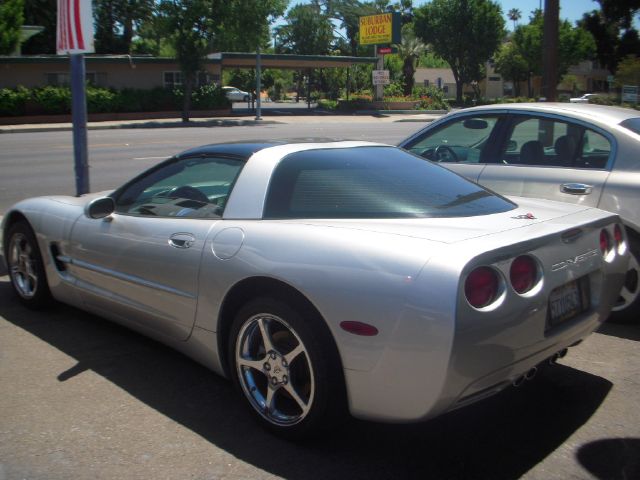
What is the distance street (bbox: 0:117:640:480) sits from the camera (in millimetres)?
3119

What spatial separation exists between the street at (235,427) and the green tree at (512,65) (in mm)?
66440

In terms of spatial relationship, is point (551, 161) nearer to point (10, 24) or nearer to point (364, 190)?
point (364, 190)

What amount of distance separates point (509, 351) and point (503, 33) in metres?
63.8

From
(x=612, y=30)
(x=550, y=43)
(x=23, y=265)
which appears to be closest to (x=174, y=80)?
(x=550, y=43)

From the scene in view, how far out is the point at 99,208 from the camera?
4410 millimetres

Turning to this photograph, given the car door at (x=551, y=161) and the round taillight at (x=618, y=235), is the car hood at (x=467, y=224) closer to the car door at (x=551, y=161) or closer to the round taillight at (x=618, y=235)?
the round taillight at (x=618, y=235)

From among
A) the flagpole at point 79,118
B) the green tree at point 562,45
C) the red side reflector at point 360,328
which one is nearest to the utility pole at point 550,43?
the flagpole at point 79,118

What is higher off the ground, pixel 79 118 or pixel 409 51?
pixel 409 51

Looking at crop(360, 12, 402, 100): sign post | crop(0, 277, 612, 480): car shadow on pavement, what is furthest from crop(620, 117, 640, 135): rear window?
crop(360, 12, 402, 100): sign post

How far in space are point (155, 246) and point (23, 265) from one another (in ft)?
6.40

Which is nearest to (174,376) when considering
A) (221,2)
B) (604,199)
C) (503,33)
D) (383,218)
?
(383,218)

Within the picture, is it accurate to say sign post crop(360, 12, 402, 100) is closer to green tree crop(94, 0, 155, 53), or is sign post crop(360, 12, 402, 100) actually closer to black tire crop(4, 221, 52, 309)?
green tree crop(94, 0, 155, 53)

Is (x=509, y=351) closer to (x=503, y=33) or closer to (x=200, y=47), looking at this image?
(x=200, y=47)

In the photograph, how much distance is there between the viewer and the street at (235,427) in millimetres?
3119
